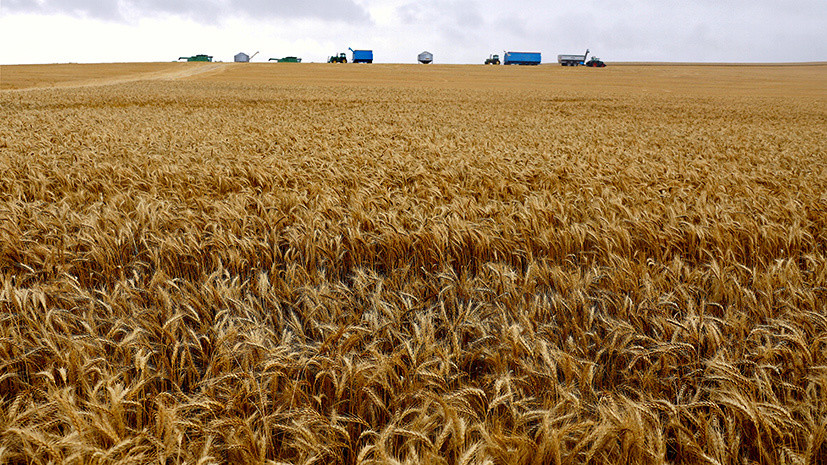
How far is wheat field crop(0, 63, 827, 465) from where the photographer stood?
55.7 inches

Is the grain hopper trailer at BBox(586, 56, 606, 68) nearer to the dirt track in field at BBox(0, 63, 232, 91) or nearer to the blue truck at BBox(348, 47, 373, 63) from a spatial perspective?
the blue truck at BBox(348, 47, 373, 63)

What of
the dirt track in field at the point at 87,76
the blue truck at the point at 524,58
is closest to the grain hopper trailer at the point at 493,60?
the blue truck at the point at 524,58

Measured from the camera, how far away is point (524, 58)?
87.4 m

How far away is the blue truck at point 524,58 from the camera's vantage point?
286 ft

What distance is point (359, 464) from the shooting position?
126 cm

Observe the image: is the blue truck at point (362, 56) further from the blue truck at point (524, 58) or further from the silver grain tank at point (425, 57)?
the blue truck at point (524, 58)

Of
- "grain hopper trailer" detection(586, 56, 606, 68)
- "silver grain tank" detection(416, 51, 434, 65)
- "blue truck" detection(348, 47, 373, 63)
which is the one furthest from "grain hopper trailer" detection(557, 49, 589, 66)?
"blue truck" detection(348, 47, 373, 63)

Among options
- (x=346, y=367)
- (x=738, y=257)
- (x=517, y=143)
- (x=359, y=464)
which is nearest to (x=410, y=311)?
(x=346, y=367)

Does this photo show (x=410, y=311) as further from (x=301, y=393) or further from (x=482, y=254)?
(x=482, y=254)

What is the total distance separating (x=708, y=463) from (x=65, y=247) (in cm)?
337

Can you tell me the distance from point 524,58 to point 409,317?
306 feet

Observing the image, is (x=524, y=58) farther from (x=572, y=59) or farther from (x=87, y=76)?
(x=87, y=76)

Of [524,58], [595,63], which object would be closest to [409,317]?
[595,63]

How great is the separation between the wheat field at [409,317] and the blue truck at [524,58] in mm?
88096
